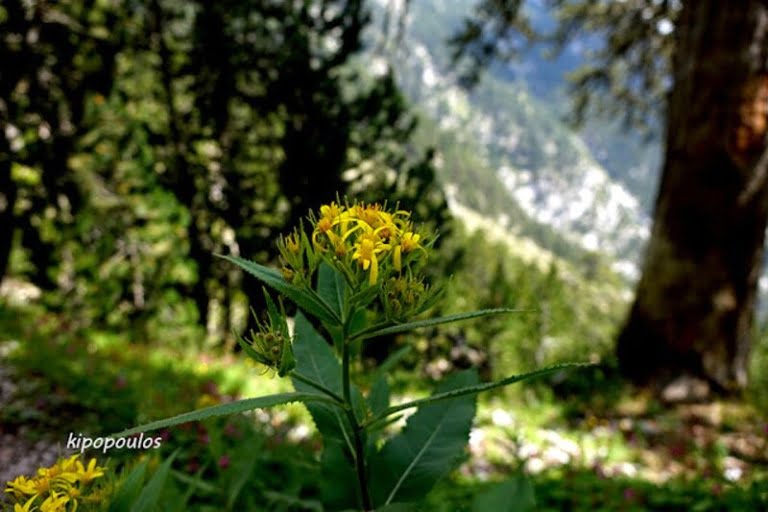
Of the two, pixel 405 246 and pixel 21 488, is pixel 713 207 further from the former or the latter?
pixel 21 488

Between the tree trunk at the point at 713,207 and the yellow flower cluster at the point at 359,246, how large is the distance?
215 inches

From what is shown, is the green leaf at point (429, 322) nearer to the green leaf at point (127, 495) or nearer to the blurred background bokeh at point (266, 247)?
the green leaf at point (127, 495)

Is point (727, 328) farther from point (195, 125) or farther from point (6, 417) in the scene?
point (6, 417)

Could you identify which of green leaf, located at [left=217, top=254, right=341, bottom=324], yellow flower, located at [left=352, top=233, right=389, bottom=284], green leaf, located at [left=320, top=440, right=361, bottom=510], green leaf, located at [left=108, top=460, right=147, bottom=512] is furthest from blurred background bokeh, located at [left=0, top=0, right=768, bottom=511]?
yellow flower, located at [left=352, top=233, right=389, bottom=284]

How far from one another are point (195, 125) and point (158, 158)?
57 cm

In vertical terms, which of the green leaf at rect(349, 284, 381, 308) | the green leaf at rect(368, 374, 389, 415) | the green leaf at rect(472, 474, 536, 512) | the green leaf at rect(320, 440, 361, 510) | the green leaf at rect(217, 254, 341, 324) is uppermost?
the green leaf at rect(217, 254, 341, 324)

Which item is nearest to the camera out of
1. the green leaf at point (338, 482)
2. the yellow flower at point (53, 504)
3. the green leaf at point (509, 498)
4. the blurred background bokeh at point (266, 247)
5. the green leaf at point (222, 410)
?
the green leaf at point (222, 410)

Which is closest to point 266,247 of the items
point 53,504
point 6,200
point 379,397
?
point 6,200

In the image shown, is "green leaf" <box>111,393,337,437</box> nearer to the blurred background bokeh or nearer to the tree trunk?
the blurred background bokeh

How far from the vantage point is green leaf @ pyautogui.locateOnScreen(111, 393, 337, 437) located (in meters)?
0.67

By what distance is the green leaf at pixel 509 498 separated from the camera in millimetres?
986

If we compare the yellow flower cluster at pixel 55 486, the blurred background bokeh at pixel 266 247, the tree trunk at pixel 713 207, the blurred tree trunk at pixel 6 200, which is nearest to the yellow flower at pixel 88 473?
the yellow flower cluster at pixel 55 486

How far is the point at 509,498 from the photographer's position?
1.00 meters

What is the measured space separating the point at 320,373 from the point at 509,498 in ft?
1.31
